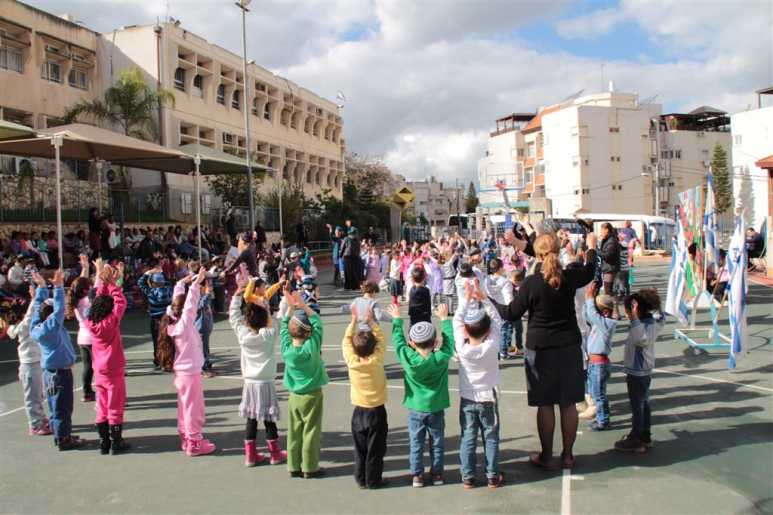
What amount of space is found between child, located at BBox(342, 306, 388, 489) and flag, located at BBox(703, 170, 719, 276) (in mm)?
6563

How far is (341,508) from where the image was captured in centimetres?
482

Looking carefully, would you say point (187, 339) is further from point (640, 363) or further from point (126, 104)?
point (126, 104)

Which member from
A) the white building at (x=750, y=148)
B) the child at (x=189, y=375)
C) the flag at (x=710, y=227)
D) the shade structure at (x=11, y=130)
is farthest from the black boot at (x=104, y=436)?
the white building at (x=750, y=148)

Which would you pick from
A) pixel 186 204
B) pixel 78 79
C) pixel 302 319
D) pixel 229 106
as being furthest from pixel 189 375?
pixel 229 106

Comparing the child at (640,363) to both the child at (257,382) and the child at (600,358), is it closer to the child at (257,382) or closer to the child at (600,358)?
the child at (600,358)

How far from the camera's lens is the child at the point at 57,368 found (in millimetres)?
6215

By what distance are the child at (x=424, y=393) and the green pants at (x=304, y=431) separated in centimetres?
83

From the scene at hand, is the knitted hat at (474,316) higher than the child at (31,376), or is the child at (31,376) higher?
the knitted hat at (474,316)

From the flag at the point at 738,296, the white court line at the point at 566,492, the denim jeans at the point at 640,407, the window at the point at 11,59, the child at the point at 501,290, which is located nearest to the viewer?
the white court line at the point at 566,492

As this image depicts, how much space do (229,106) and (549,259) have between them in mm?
33043

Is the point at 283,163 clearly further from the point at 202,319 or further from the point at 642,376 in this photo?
the point at 642,376

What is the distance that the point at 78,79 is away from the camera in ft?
89.6

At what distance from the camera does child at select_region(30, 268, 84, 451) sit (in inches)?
245

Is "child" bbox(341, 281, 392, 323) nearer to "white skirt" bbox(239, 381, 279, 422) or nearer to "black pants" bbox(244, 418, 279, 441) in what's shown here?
"white skirt" bbox(239, 381, 279, 422)
